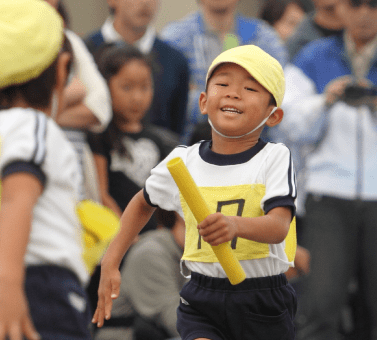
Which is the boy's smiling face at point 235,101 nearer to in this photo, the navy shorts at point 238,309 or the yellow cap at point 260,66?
the yellow cap at point 260,66

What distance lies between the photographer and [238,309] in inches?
44.3

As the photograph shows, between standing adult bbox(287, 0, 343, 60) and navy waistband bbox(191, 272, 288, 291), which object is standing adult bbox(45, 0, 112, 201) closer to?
navy waistband bbox(191, 272, 288, 291)

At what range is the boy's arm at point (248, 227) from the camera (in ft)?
3.00

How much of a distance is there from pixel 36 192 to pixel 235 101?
2.33ft

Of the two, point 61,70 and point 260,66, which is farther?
point 61,70

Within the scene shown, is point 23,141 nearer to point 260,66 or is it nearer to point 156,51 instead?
point 260,66

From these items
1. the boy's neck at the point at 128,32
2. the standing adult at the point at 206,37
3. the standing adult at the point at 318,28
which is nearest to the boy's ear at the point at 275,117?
the standing adult at the point at 206,37

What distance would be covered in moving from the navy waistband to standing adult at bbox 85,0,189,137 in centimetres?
241

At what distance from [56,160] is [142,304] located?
3.37 ft

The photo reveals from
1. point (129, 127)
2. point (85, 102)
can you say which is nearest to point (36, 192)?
point (85, 102)

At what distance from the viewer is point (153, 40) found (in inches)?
147

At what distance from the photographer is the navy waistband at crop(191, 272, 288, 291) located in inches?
44.5

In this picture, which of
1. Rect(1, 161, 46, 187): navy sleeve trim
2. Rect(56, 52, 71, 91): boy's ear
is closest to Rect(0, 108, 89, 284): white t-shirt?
Rect(1, 161, 46, 187): navy sleeve trim

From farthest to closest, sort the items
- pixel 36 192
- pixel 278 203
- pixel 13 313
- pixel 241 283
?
pixel 36 192
pixel 13 313
pixel 241 283
pixel 278 203
